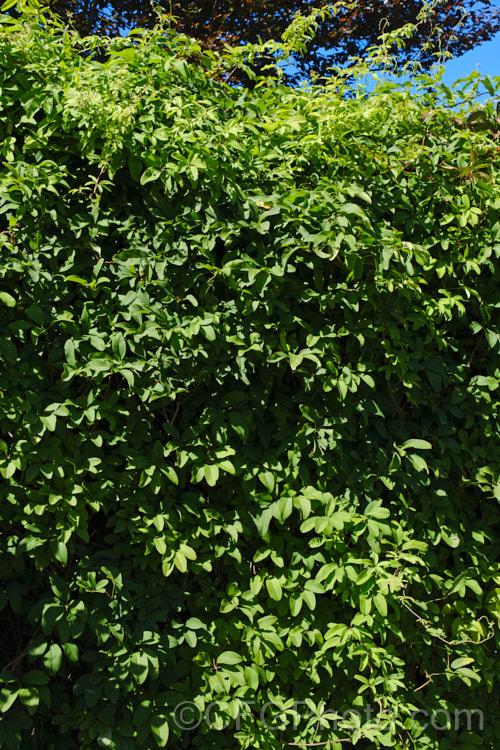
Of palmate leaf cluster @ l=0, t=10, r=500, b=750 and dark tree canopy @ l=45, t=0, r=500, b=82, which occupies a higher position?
dark tree canopy @ l=45, t=0, r=500, b=82

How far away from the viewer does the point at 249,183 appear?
2.33 meters

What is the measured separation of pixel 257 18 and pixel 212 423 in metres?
7.85

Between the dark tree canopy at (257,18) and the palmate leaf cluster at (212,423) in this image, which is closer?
the palmate leaf cluster at (212,423)

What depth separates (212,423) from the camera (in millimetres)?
2219

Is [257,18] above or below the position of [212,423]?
above

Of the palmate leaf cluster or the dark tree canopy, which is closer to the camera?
the palmate leaf cluster

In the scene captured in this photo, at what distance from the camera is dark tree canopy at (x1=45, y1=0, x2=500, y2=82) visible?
783 centimetres

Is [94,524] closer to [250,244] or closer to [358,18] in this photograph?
[250,244]

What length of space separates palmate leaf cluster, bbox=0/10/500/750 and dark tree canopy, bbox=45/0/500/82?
19.0ft

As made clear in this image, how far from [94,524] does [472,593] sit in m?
1.61

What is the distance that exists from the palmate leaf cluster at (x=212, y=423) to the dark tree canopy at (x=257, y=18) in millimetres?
5790

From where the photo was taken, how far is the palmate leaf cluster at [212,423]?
211 centimetres

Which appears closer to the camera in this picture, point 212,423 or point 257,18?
point 212,423

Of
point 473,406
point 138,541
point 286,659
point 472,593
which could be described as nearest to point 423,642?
point 472,593
